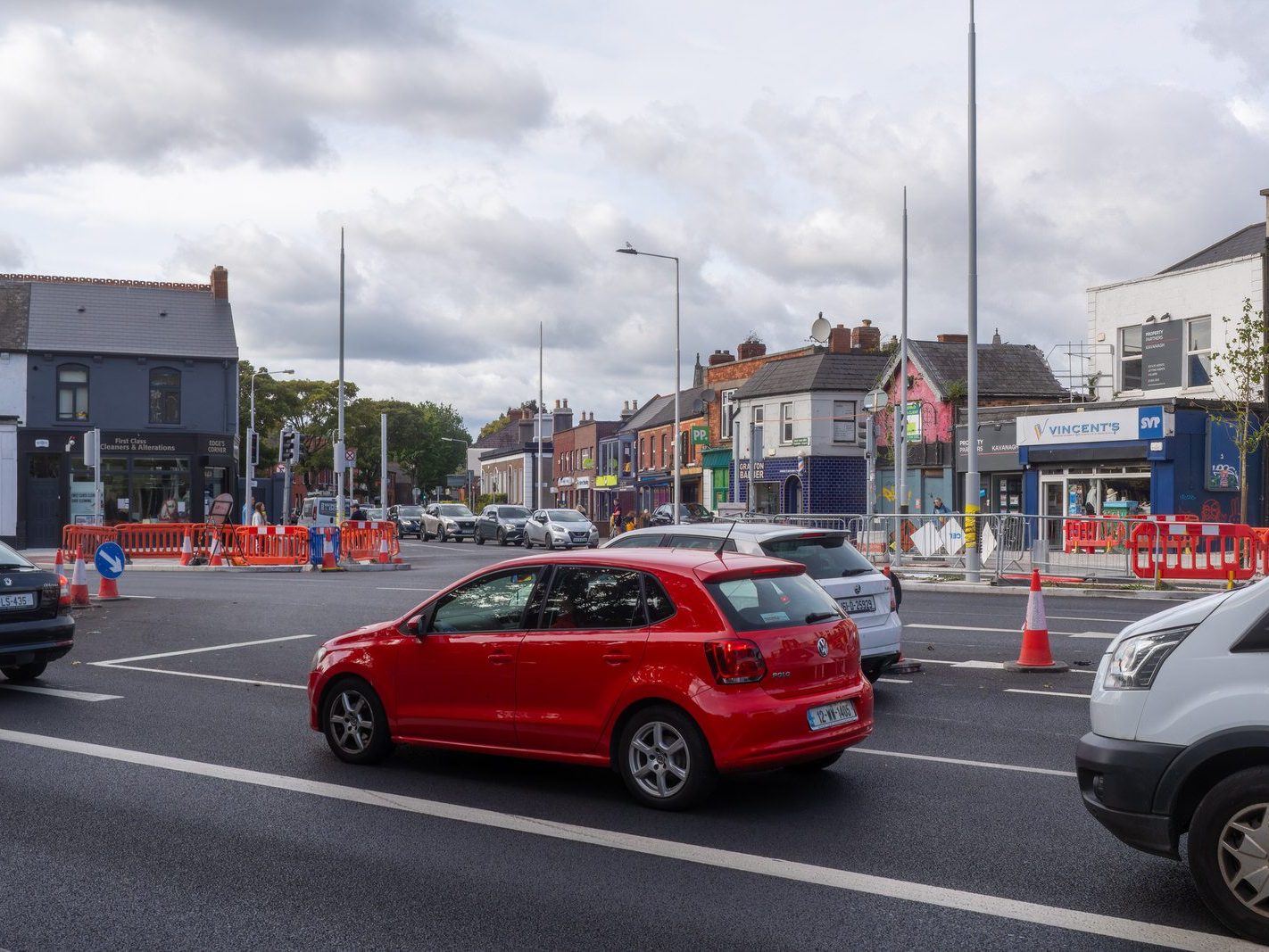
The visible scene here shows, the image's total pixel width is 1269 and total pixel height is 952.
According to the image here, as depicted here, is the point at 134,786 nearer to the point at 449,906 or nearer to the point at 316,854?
the point at 316,854

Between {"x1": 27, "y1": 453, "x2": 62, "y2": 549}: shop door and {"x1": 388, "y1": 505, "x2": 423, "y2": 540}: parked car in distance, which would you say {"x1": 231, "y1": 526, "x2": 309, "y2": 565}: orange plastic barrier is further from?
{"x1": 388, "y1": 505, "x2": 423, "y2": 540}: parked car in distance

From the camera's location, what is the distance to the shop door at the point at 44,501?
43938 mm

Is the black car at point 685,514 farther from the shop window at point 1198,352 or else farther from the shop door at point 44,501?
the shop door at point 44,501

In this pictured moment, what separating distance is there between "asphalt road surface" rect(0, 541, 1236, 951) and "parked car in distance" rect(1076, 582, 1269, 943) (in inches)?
13.0

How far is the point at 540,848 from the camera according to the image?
628cm

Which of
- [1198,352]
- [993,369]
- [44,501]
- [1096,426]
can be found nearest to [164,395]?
[44,501]

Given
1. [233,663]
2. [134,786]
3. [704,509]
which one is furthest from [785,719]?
[704,509]

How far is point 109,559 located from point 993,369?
112ft

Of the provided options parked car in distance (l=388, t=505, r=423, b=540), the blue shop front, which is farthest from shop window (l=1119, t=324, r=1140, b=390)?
parked car in distance (l=388, t=505, r=423, b=540)

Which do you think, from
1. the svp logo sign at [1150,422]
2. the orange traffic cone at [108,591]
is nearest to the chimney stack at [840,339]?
the svp logo sign at [1150,422]

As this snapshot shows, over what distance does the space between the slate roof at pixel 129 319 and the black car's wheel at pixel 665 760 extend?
43.6m

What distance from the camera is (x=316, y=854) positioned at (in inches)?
242

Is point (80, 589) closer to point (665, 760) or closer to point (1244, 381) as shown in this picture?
point (665, 760)

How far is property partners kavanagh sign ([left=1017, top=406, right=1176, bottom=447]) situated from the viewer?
3161cm
